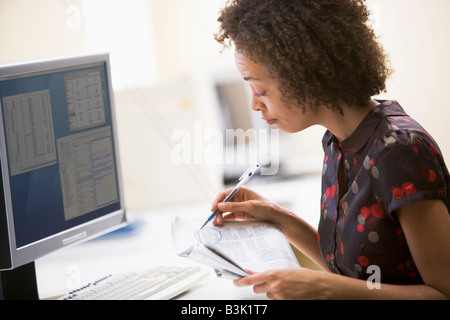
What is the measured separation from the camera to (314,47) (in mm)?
1081

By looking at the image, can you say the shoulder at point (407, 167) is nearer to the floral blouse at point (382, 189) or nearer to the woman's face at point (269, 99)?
the floral blouse at point (382, 189)

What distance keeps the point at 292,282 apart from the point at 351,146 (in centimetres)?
30

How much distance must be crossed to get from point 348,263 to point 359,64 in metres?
0.37

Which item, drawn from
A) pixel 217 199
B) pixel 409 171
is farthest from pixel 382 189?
pixel 217 199

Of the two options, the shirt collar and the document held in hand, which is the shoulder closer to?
the shirt collar

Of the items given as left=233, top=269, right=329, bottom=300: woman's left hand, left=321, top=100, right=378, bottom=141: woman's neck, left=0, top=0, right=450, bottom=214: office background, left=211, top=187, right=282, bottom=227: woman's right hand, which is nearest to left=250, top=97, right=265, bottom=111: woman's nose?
left=321, top=100, right=378, bottom=141: woman's neck

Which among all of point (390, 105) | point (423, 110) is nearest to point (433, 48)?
point (423, 110)

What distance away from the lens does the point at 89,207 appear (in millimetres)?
1348

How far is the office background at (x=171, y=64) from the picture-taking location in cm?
229

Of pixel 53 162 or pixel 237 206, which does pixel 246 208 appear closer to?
pixel 237 206

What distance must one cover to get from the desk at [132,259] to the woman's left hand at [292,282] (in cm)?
28

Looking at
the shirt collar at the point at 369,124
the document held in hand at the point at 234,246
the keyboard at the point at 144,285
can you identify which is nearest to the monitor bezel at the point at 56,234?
the keyboard at the point at 144,285

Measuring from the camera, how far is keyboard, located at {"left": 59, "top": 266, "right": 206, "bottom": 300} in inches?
49.2
